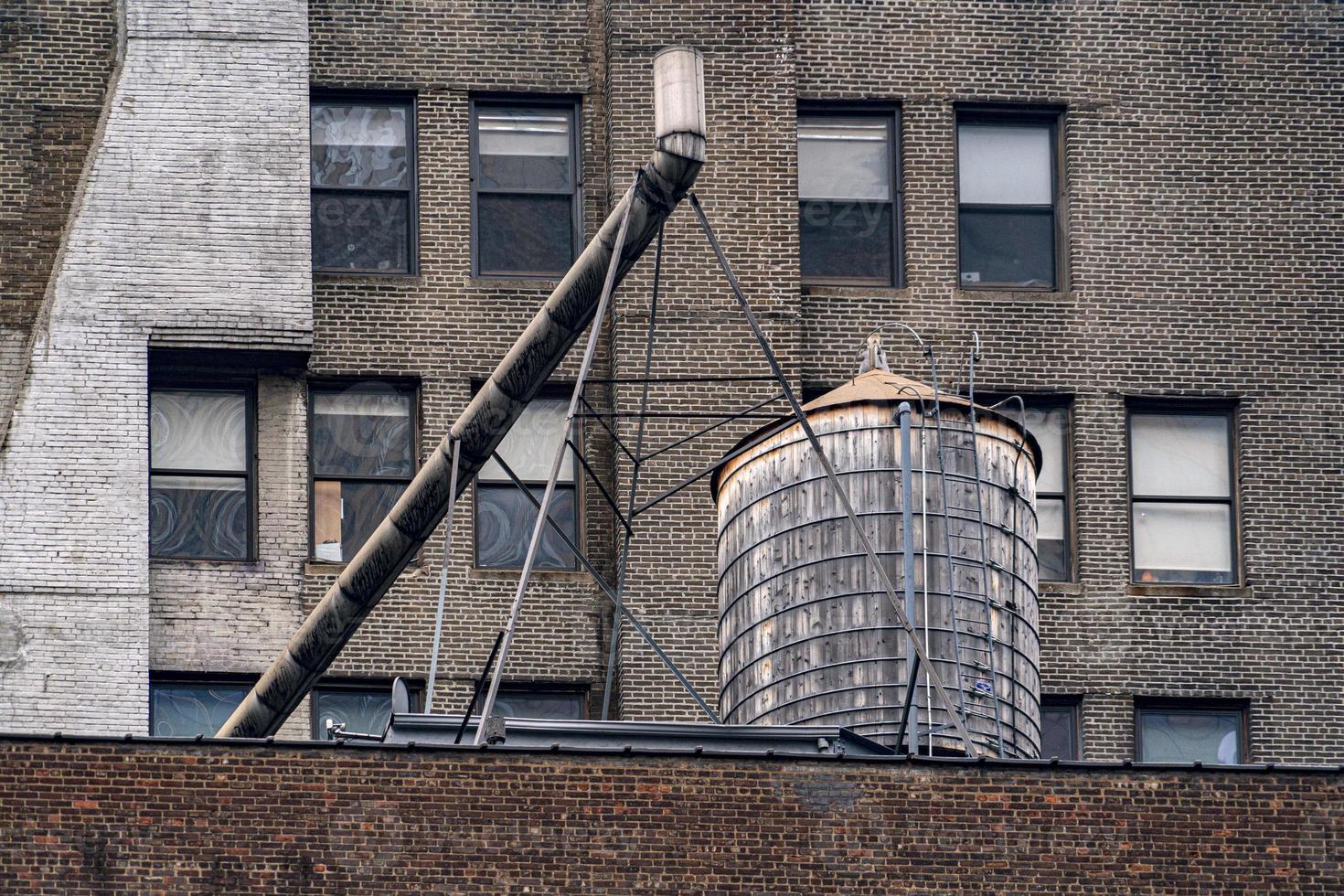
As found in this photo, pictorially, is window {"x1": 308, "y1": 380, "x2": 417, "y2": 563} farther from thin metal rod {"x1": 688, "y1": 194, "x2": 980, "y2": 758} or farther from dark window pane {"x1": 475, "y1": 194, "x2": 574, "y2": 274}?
thin metal rod {"x1": 688, "y1": 194, "x2": 980, "y2": 758}

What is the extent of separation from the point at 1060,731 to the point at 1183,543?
2.49 metres

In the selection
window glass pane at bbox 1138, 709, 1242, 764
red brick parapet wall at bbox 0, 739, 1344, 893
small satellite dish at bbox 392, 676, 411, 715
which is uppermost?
window glass pane at bbox 1138, 709, 1242, 764

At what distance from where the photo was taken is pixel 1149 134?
3209 centimetres

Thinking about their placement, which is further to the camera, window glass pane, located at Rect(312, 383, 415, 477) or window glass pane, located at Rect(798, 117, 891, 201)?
window glass pane, located at Rect(798, 117, 891, 201)

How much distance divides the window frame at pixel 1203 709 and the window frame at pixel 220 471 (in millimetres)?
8689

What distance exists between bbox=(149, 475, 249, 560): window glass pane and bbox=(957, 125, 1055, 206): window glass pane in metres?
8.00

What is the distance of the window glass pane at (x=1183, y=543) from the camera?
3120 centimetres

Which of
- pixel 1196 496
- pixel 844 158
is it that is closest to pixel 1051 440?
pixel 1196 496

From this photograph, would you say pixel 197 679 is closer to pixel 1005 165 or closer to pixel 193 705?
pixel 193 705

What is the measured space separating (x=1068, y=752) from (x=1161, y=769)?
7482 millimetres

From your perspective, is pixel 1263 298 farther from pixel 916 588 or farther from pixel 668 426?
pixel 916 588

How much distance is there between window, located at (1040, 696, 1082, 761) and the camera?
98.8 ft

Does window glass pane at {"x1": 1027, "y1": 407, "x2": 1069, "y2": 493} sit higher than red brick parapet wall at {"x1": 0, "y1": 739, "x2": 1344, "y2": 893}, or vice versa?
window glass pane at {"x1": 1027, "y1": 407, "x2": 1069, "y2": 493}

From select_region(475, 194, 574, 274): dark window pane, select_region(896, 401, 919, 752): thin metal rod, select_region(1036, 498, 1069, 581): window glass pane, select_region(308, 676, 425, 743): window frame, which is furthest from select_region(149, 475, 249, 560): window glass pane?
select_region(896, 401, 919, 752): thin metal rod
